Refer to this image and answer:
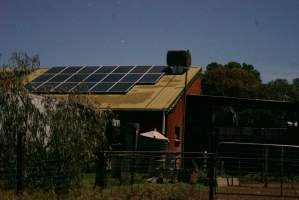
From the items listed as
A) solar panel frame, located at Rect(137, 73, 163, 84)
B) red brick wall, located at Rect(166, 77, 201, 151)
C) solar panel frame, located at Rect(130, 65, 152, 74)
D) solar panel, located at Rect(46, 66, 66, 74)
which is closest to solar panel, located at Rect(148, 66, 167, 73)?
solar panel frame, located at Rect(130, 65, 152, 74)

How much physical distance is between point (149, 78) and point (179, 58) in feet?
9.21

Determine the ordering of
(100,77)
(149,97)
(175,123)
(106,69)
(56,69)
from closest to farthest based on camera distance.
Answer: (149,97) → (175,123) → (100,77) → (106,69) → (56,69)

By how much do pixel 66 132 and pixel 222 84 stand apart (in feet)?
164

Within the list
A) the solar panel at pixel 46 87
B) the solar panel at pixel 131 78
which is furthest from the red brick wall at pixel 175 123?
the solar panel at pixel 46 87

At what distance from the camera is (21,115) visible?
13.6m

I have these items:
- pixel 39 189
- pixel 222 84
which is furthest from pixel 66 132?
pixel 222 84

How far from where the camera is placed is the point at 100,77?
30.4 m

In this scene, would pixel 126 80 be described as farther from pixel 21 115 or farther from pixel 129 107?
pixel 21 115

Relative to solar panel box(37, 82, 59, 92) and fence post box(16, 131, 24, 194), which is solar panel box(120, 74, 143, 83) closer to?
solar panel box(37, 82, 59, 92)

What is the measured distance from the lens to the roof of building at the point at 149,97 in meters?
26.5

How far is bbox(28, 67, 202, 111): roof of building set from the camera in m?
26.5

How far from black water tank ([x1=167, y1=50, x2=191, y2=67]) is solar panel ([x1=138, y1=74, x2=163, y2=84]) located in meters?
1.96

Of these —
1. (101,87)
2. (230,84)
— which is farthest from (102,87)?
(230,84)

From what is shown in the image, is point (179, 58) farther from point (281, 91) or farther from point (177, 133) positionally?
point (281, 91)
